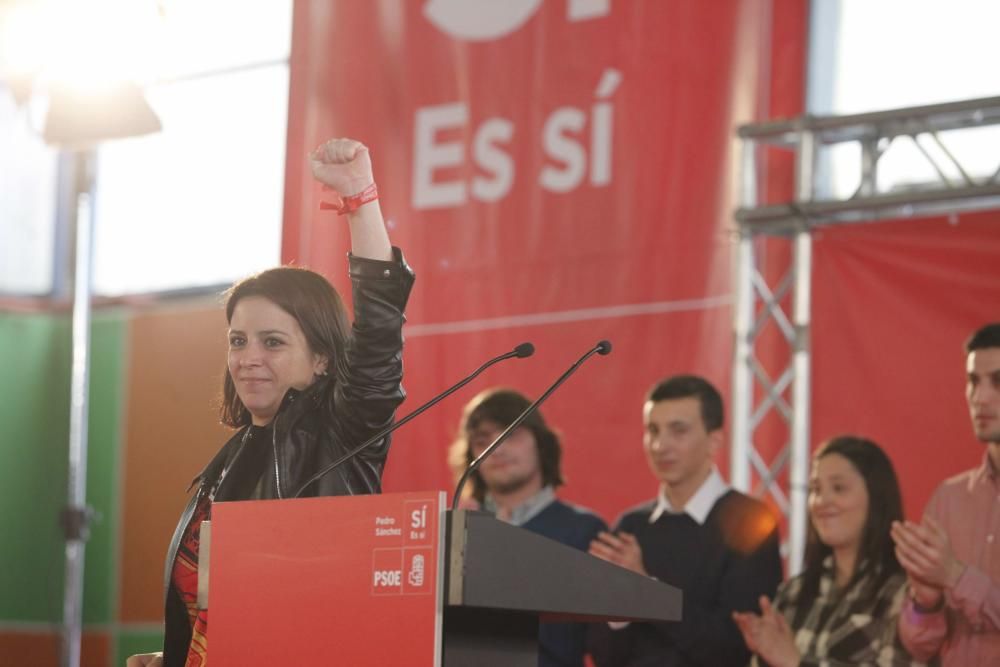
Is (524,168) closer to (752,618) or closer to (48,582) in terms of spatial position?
(752,618)

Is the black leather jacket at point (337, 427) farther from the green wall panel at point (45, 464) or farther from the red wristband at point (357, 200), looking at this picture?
the green wall panel at point (45, 464)

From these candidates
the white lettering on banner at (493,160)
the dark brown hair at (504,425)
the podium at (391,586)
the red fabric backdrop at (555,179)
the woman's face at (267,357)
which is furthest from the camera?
the white lettering on banner at (493,160)

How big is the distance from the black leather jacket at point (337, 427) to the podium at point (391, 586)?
0.30m

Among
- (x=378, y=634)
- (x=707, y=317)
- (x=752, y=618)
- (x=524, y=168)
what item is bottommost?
(x=752, y=618)

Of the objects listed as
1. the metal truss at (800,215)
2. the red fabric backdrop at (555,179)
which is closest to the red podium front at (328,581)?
the metal truss at (800,215)

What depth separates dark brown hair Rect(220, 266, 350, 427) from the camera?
7.69ft

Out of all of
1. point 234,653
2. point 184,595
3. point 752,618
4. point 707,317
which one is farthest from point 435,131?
point 234,653

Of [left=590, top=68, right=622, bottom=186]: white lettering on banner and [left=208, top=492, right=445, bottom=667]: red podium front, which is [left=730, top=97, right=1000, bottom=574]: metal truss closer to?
[left=590, top=68, right=622, bottom=186]: white lettering on banner

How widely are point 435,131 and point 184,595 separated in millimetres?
Answer: 3647

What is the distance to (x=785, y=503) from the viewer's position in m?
4.52

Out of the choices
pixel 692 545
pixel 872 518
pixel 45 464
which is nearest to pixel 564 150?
pixel 692 545

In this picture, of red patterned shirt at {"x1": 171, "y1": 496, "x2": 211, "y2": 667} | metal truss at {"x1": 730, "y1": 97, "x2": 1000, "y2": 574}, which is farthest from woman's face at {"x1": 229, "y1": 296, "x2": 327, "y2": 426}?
metal truss at {"x1": 730, "y1": 97, "x2": 1000, "y2": 574}

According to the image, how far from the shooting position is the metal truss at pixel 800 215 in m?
4.27

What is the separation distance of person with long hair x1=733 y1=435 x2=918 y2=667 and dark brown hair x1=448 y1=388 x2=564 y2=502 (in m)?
0.81
